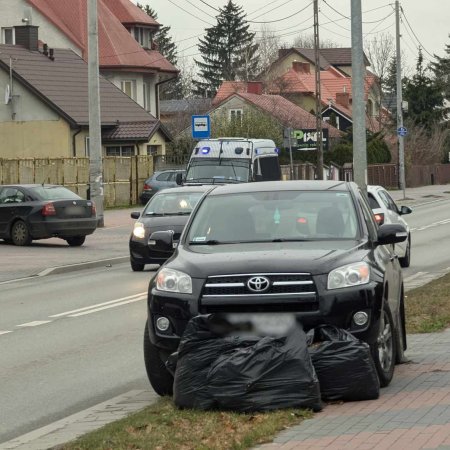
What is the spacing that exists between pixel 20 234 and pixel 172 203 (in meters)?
6.99

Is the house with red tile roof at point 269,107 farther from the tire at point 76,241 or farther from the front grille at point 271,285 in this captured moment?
the front grille at point 271,285

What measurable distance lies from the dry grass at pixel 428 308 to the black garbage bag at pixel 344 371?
13.8ft

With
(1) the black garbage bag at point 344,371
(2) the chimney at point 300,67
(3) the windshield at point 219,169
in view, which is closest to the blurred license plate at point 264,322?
(1) the black garbage bag at point 344,371

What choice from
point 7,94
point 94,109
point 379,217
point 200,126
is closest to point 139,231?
point 379,217

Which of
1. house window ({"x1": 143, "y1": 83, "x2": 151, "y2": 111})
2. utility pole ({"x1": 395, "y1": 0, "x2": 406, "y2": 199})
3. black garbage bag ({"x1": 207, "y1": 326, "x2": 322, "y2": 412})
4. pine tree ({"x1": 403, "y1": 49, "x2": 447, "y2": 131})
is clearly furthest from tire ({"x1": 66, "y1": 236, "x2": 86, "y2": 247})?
pine tree ({"x1": 403, "y1": 49, "x2": 447, "y2": 131})

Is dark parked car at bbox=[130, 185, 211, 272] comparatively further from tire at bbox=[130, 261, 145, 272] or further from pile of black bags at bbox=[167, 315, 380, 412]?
pile of black bags at bbox=[167, 315, 380, 412]

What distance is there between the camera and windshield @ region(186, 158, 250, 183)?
116ft

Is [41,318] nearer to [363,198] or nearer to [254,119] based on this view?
[363,198]

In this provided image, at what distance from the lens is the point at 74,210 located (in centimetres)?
2977

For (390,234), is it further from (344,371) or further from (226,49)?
(226,49)

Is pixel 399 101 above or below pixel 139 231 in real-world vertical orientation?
above

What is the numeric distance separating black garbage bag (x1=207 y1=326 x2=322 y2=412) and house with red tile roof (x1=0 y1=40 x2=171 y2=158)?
45.8 meters

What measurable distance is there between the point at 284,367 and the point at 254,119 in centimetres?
5912

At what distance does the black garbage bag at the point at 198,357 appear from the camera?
27.2 ft
